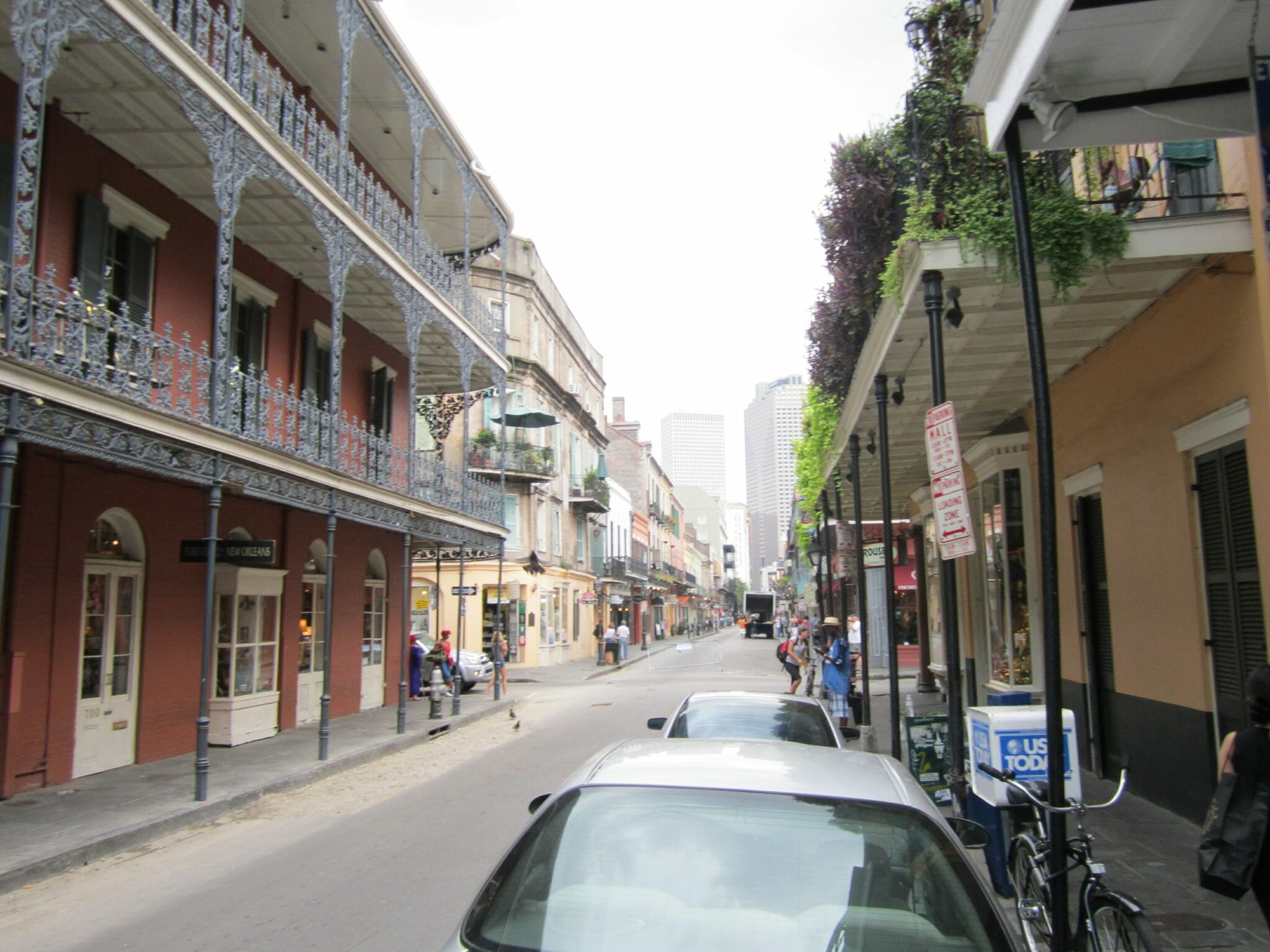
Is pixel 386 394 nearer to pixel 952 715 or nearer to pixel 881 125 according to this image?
pixel 881 125

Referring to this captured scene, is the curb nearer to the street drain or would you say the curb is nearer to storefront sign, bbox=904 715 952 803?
storefront sign, bbox=904 715 952 803

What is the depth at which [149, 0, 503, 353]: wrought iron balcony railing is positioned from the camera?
10633 mm

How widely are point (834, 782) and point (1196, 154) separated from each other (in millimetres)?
6287

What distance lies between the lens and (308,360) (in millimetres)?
16766

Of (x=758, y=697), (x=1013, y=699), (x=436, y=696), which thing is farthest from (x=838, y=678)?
(x=436, y=696)

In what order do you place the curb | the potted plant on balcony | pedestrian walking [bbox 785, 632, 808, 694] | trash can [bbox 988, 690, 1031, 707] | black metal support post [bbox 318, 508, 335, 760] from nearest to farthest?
1. trash can [bbox 988, 690, 1031, 707]
2. the curb
3. black metal support post [bbox 318, 508, 335, 760]
4. pedestrian walking [bbox 785, 632, 808, 694]
5. the potted plant on balcony

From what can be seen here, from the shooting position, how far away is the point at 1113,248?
20.8 ft

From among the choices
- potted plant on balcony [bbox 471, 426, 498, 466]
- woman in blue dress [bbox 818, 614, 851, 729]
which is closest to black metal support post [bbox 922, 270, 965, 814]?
woman in blue dress [bbox 818, 614, 851, 729]

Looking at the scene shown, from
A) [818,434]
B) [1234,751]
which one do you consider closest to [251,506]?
[818,434]

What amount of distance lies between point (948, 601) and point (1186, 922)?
7.40ft

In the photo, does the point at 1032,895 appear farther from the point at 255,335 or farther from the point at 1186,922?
the point at 255,335

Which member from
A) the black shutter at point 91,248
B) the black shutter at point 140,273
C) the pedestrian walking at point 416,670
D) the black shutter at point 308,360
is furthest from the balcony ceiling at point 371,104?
the pedestrian walking at point 416,670

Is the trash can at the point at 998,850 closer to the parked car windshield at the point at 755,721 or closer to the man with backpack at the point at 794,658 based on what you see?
the parked car windshield at the point at 755,721

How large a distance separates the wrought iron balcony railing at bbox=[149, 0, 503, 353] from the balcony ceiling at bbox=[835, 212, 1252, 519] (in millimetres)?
7678
